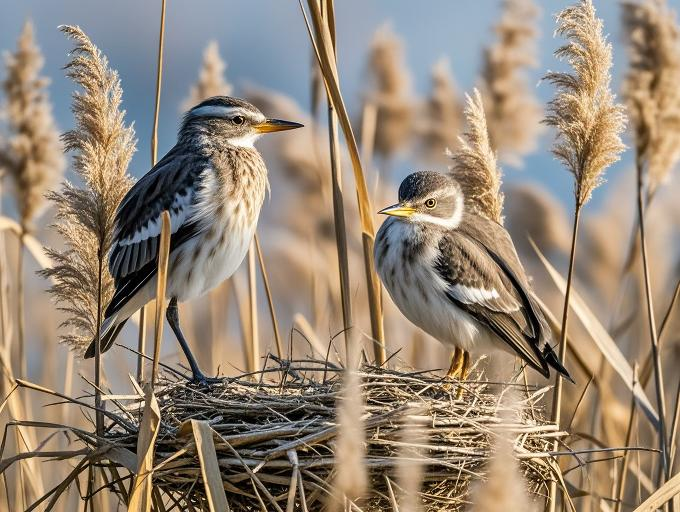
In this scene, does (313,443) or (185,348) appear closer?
(313,443)

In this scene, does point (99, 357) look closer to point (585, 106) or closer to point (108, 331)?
point (108, 331)

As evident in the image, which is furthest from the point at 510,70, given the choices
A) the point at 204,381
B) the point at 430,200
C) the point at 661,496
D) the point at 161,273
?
the point at 161,273

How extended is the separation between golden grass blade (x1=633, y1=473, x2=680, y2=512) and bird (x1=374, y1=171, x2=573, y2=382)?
1122 millimetres

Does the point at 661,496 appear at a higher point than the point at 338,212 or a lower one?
lower

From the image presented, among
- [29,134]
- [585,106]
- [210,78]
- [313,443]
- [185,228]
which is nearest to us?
[313,443]

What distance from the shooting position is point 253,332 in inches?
203

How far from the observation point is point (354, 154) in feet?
15.2

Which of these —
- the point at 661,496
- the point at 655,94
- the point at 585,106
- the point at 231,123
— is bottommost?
the point at 661,496

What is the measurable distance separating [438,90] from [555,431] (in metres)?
4.72

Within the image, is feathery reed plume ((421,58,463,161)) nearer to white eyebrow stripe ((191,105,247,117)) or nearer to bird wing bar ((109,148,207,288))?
white eyebrow stripe ((191,105,247,117))

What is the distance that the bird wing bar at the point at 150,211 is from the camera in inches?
207

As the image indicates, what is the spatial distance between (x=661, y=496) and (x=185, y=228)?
261cm

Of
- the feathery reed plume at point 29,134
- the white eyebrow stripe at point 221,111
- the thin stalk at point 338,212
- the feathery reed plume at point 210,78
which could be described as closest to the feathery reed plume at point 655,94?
the thin stalk at point 338,212

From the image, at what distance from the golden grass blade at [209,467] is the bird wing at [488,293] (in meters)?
2.02
